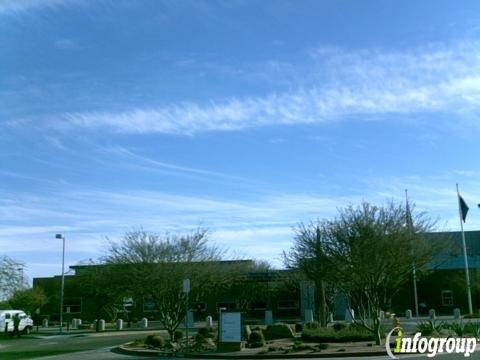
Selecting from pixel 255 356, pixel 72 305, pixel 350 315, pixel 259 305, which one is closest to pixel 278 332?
pixel 350 315

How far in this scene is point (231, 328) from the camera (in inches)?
958

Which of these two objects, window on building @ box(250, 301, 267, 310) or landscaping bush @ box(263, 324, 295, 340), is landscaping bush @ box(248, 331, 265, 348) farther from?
window on building @ box(250, 301, 267, 310)

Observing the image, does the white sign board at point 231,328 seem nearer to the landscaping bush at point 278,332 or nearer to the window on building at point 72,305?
the landscaping bush at point 278,332

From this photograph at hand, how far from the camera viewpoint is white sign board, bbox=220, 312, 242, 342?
24.2m

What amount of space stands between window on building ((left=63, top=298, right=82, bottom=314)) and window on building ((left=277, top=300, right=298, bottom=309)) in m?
19.6

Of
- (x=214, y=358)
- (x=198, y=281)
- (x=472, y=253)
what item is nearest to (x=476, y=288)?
(x=472, y=253)

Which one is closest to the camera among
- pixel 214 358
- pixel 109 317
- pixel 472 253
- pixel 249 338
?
pixel 214 358

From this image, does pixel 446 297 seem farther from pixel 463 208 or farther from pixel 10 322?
pixel 10 322

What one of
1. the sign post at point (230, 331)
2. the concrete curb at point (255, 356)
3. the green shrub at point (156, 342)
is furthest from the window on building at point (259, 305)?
the sign post at point (230, 331)

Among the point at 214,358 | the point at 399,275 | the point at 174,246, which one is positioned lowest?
the point at 214,358

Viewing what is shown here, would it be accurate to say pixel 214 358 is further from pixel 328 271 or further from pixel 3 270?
pixel 3 270

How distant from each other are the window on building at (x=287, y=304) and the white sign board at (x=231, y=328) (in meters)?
37.6

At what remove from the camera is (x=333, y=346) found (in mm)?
24109

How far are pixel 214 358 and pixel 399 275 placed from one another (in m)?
7.97
